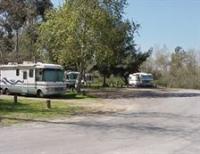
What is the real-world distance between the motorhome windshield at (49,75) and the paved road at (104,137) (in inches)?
706

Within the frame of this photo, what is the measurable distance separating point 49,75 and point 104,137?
25453mm

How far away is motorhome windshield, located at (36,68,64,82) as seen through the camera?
41.3 metres

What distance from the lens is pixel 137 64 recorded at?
75875 millimetres

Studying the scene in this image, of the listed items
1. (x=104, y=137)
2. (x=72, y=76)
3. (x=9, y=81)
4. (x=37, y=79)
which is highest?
(x=72, y=76)

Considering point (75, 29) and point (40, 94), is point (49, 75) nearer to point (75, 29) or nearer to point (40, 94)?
point (40, 94)

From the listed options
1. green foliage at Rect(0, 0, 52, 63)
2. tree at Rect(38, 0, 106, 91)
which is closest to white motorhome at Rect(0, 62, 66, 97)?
tree at Rect(38, 0, 106, 91)

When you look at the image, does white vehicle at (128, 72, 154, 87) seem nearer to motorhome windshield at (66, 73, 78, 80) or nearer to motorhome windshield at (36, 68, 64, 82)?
motorhome windshield at (66, 73, 78, 80)

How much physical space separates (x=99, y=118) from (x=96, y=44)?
21057mm

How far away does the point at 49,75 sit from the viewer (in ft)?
136

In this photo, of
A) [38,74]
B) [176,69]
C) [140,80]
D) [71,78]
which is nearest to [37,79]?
[38,74]

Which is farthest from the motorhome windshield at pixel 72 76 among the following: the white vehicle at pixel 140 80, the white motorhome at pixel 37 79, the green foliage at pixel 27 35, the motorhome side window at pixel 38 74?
the motorhome side window at pixel 38 74

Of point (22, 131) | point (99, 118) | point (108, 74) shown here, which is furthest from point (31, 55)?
point (22, 131)

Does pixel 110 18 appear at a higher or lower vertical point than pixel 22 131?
higher

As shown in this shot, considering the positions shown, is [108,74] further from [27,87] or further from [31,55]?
[27,87]
